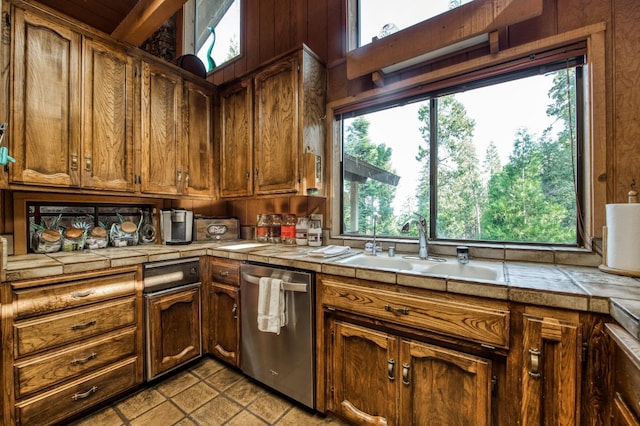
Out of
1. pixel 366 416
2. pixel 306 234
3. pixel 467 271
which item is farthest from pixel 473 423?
pixel 306 234

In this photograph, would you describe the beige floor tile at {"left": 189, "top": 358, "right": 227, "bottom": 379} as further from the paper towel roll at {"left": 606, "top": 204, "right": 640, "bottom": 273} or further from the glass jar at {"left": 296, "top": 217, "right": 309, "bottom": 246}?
the paper towel roll at {"left": 606, "top": 204, "right": 640, "bottom": 273}

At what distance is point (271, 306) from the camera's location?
1595 mm

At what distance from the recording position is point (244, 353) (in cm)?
185

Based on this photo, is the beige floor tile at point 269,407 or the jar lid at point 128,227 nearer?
the beige floor tile at point 269,407

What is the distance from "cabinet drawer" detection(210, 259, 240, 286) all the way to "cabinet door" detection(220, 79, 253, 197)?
2.08ft

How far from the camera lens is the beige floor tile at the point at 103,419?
1.50 metres

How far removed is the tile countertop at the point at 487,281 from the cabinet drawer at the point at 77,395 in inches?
24.1

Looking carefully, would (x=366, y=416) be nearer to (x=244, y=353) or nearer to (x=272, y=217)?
(x=244, y=353)

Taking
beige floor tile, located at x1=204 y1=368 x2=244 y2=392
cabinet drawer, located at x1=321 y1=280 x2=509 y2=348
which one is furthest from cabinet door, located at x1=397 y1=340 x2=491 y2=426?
beige floor tile, located at x1=204 y1=368 x2=244 y2=392

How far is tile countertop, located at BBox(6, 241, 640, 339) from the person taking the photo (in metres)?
0.89

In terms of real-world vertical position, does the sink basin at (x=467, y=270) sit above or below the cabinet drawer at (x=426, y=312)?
above

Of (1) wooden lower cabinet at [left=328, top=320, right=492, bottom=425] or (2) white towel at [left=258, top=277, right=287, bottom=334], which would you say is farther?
(2) white towel at [left=258, top=277, right=287, bottom=334]

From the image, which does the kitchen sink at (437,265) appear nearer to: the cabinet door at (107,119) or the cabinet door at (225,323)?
the cabinet door at (225,323)

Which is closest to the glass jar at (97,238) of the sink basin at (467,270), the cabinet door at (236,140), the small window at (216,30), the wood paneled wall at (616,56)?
the cabinet door at (236,140)
